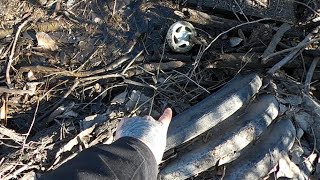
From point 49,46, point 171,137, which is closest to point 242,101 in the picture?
point 171,137

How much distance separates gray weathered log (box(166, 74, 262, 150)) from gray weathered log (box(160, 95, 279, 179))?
0.09 m

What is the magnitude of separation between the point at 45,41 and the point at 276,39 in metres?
1.81

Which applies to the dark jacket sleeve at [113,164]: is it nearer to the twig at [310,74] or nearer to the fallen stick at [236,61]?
the fallen stick at [236,61]

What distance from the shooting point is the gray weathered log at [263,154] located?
334 cm

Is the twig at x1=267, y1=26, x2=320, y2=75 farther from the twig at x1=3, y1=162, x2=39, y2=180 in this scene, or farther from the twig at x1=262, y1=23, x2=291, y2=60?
the twig at x1=3, y1=162, x2=39, y2=180

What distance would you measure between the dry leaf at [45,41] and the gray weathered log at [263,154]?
1.63 m

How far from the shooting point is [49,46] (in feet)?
12.6

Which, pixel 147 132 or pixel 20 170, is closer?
pixel 147 132

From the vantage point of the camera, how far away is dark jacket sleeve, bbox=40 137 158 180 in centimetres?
203

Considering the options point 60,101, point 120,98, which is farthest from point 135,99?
point 60,101

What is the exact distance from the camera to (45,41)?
12.6 feet

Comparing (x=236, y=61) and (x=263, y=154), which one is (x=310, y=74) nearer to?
(x=236, y=61)

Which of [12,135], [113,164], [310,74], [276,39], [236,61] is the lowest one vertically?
[12,135]

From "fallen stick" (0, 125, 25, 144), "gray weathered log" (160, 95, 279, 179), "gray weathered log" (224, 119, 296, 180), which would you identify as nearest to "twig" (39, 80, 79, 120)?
"fallen stick" (0, 125, 25, 144)
